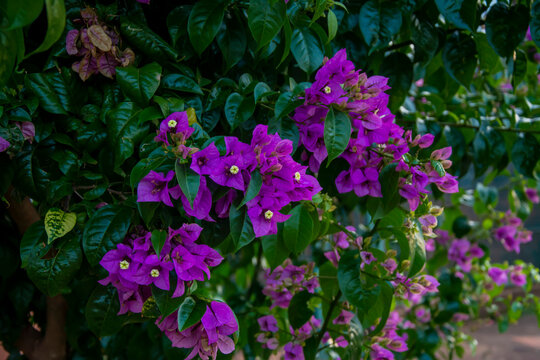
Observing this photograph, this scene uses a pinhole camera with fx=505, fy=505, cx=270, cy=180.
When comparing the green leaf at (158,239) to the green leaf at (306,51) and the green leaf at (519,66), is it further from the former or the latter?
the green leaf at (519,66)

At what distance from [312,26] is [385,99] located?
0.16 m

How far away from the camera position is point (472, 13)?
2.42 ft

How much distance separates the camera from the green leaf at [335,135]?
1.97 feet

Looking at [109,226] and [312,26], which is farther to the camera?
[312,26]

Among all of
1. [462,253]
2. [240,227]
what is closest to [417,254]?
[240,227]

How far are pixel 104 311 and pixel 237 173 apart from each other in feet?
0.87

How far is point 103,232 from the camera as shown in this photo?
600 mm

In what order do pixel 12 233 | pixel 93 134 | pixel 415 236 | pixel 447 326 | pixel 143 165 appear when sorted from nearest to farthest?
pixel 143 165
pixel 93 134
pixel 415 236
pixel 12 233
pixel 447 326

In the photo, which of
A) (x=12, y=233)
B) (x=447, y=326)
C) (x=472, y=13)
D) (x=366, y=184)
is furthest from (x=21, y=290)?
(x=447, y=326)

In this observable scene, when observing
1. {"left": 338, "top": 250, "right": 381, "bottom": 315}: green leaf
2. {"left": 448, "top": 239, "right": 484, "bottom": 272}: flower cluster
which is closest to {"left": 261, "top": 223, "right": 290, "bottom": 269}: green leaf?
{"left": 338, "top": 250, "right": 381, "bottom": 315}: green leaf

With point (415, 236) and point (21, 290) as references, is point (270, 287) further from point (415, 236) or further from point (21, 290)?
point (21, 290)

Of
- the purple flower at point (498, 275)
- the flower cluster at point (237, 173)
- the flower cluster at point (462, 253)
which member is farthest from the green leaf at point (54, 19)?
the purple flower at point (498, 275)

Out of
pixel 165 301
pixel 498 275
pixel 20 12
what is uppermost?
pixel 20 12

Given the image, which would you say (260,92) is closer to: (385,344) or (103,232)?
(103,232)
